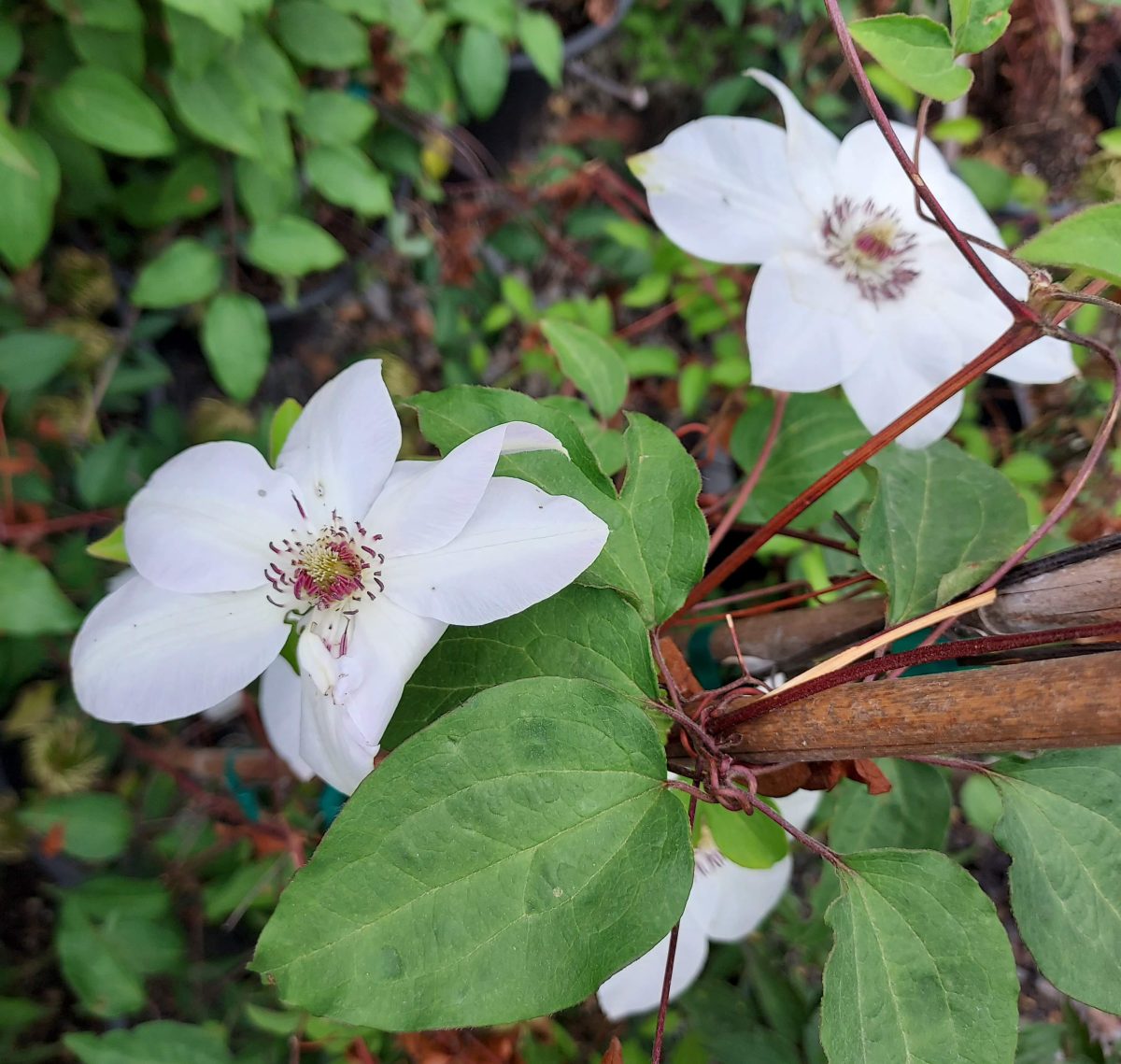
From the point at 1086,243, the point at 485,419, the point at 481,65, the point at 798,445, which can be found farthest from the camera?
the point at 481,65

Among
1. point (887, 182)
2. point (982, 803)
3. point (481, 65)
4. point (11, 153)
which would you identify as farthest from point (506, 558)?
point (481, 65)

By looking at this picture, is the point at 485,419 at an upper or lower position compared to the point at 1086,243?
lower

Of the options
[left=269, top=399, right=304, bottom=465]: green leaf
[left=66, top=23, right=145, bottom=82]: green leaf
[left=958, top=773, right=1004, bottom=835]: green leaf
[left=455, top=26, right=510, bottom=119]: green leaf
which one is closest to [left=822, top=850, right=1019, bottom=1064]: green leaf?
[left=269, top=399, right=304, bottom=465]: green leaf

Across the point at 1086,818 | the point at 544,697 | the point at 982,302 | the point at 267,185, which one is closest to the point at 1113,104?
the point at 982,302

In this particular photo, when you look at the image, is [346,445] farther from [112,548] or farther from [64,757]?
[64,757]

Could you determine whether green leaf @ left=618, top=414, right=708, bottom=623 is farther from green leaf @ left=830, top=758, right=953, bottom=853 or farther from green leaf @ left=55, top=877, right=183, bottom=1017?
green leaf @ left=55, top=877, right=183, bottom=1017

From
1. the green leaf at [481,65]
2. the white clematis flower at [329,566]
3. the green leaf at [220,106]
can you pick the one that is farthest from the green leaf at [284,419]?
the green leaf at [481,65]

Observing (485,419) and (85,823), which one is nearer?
(485,419)
